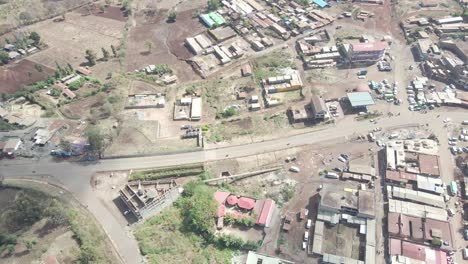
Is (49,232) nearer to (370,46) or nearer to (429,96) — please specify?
(370,46)

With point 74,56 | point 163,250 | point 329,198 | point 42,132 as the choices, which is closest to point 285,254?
point 329,198

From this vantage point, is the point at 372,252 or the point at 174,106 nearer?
the point at 372,252

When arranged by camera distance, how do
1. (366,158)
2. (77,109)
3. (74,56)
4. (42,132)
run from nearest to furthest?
(366,158) → (42,132) → (77,109) → (74,56)

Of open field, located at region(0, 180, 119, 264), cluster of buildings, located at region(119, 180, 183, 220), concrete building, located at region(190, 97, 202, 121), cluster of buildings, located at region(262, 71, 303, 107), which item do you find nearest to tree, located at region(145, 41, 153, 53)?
concrete building, located at region(190, 97, 202, 121)

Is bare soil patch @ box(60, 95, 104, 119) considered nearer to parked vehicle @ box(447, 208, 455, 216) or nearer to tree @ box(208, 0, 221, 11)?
tree @ box(208, 0, 221, 11)

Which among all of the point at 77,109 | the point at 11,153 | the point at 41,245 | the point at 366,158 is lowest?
Result: the point at 41,245

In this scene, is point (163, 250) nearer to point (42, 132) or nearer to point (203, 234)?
point (203, 234)

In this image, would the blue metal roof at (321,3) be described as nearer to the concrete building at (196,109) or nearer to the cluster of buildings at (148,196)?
the concrete building at (196,109)
